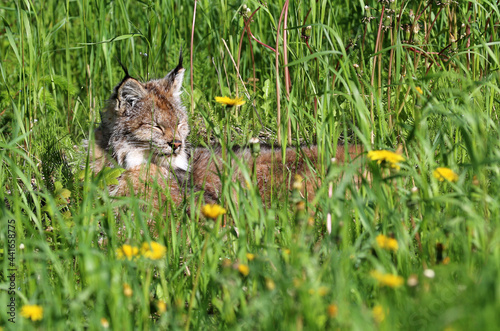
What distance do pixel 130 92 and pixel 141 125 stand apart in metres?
0.24

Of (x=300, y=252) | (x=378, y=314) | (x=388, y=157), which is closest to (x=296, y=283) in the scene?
(x=300, y=252)

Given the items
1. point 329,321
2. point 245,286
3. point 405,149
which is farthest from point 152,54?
point 329,321

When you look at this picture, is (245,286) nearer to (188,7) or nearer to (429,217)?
(429,217)

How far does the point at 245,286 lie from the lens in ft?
6.76

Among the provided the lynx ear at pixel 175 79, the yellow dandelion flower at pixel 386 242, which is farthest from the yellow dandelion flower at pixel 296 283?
the lynx ear at pixel 175 79

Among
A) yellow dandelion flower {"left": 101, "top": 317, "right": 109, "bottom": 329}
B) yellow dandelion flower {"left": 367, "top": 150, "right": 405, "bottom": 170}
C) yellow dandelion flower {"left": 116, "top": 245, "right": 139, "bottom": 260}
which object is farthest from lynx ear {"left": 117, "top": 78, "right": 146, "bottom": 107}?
yellow dandelion flower {"left": 101, "top": 317, "right": 109, "bottom": 329}

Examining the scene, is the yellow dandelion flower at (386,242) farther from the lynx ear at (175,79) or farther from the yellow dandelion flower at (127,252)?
the lynx ear at (175,79)

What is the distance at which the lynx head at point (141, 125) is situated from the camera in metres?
3.91

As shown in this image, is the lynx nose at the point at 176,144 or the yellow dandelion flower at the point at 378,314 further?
the lynx nose at the point at 176,144

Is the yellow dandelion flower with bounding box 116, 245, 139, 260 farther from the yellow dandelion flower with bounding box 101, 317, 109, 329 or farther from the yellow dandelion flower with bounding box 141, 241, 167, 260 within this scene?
the yellow dandelion flower with bounding box 101, 317, 109, 329

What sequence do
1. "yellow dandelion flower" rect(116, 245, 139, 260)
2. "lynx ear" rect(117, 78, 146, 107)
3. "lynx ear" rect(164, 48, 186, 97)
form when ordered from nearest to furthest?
"yellow dandelion flower" rect(116, 245, 139, 260), "lynx ear" rect(117, 78, 146, 107), "lynx ear" rect(164, 48, 186, 97)

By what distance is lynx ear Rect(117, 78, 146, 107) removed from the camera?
3775 mm

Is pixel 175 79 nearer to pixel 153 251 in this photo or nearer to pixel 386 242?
pixel 153 251

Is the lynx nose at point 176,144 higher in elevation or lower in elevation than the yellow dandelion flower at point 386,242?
higher
